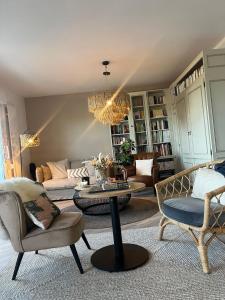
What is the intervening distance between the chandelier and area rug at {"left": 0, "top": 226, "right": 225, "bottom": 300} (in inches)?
93.4

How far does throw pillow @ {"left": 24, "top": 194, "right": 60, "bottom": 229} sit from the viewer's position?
2180 millimetres

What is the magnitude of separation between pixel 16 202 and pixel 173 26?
277 centimetres

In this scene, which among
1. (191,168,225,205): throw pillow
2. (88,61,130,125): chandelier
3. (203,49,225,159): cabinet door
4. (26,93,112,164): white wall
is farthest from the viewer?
(26,93,112,164): white wall

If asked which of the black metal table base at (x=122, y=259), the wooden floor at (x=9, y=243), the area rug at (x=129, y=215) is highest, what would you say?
the black metal table base at (x=122, y=259)

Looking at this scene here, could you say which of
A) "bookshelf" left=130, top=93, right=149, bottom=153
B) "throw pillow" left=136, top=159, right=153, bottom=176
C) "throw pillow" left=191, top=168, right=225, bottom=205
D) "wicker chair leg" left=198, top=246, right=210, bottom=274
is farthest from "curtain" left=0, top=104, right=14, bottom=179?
"wicker chair leg" left=198, top=246, right=210, bottom=274

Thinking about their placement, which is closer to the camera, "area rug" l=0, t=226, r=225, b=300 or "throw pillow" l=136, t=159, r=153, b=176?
"area rug" l=0, t=226, r=225, b=300

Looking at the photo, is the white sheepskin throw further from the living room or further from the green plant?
the green plant

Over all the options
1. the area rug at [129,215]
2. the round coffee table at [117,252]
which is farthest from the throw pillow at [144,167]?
the round coffee table at [117,252]

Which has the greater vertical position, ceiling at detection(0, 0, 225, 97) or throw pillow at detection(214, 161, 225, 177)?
ceiling at detection(0, 0, 225, 97)

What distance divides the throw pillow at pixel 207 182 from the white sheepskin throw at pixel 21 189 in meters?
1.57

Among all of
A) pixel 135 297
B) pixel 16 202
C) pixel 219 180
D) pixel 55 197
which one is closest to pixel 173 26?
pixel 219 180

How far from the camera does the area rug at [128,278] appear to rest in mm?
1818

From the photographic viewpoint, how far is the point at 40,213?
7.28ft

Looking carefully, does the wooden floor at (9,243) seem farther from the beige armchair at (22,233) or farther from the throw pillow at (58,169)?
the throw pillow at (58,169)
